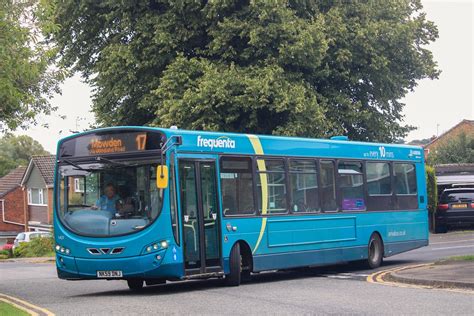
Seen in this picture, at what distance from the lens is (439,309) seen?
1253 centimetres

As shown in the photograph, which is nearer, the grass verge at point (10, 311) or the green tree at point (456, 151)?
the grass verge at point (10, 311)

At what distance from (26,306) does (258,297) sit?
13.0 feet

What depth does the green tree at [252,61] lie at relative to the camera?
27.4 metres

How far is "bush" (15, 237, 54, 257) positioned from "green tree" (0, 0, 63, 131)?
26.5m

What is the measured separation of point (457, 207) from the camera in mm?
35344

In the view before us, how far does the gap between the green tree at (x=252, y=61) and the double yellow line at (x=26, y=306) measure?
39.9ft

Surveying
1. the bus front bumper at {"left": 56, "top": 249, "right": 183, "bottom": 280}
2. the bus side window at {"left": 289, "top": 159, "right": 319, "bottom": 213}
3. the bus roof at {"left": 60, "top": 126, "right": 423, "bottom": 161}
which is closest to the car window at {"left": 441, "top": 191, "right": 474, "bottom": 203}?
the bus roof at {"left": 60, "top": 126, "right": 423, "bottom": 161}

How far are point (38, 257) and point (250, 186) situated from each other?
89.2 ft

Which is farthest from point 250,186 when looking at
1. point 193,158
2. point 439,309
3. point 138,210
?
point 439,309

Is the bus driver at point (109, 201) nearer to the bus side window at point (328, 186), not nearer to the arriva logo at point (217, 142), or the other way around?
the arriva logo at point (217, 142)

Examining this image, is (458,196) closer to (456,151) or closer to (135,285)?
(135,285)

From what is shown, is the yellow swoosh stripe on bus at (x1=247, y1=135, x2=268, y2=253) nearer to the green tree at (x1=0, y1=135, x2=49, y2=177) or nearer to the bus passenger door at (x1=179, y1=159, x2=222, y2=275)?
the bus passenger door at (x1=179, y1=159, x2=222, y2=275)


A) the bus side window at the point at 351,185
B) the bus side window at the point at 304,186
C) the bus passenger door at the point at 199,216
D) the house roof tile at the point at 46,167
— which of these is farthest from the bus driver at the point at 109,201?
the house roof tile at the point at 46,167

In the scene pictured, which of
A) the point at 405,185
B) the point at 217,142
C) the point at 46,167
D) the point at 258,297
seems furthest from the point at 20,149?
the point at 258,297
